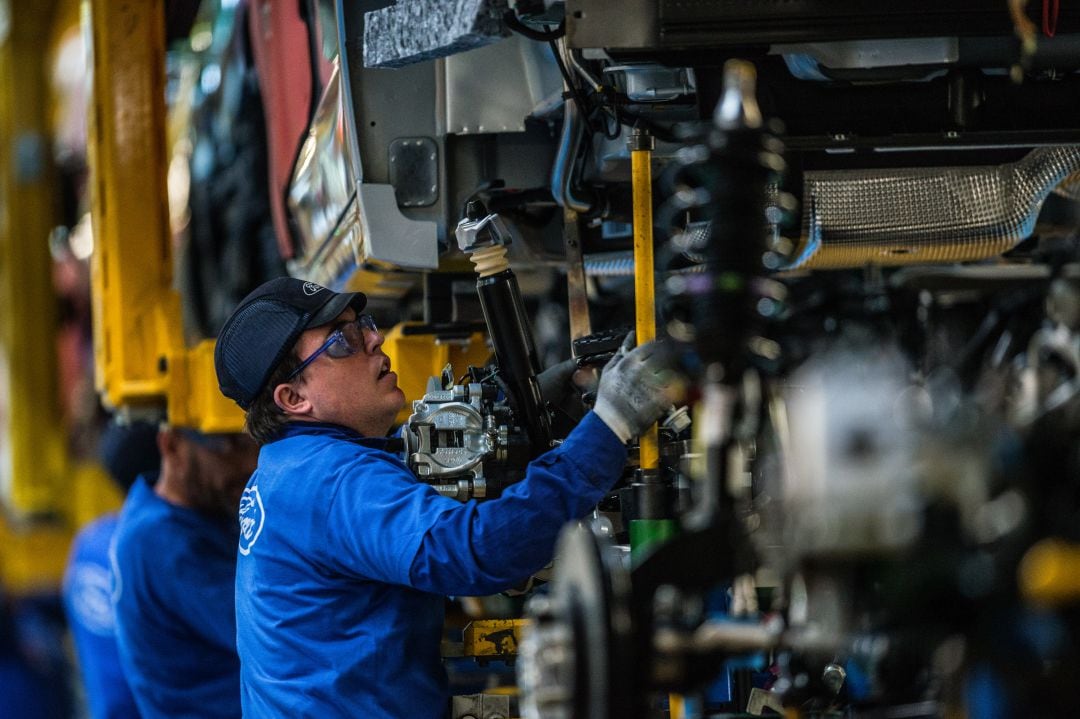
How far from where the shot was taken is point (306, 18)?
193 inches

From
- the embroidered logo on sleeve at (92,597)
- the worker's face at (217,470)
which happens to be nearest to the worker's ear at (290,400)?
the worker's face at (217,470)

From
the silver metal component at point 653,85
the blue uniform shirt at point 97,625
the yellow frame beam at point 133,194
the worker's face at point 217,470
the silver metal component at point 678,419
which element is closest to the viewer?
the silver metal component at point 678,419

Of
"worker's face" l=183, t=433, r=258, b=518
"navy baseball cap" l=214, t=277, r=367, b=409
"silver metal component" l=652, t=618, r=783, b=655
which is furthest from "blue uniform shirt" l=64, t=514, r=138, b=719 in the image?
"silver metal component" l=652, t=618, r=783, b=655

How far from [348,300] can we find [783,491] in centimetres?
151

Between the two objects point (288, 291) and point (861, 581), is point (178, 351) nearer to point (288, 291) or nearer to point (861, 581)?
point (288, 291)

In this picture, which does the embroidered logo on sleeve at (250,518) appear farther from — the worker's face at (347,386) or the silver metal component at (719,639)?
the silver metal component at (719,639)

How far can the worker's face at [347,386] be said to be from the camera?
3.32m

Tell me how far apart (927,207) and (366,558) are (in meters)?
1.74

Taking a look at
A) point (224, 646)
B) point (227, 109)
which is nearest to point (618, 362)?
point (224, 646)

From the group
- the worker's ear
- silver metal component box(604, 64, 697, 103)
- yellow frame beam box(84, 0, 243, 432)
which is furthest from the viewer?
yellow frame beam box(84, 0, 243, 432)

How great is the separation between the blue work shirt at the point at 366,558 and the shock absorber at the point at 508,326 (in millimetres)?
302

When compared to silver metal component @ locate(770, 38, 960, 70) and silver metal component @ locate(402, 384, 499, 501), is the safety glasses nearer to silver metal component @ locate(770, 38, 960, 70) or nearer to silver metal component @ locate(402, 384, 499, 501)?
silver metal component @ locate(402, 384, 499, 501)

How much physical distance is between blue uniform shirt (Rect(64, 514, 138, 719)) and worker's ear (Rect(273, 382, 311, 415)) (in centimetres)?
252

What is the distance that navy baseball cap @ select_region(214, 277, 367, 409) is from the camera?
10.9 feet
